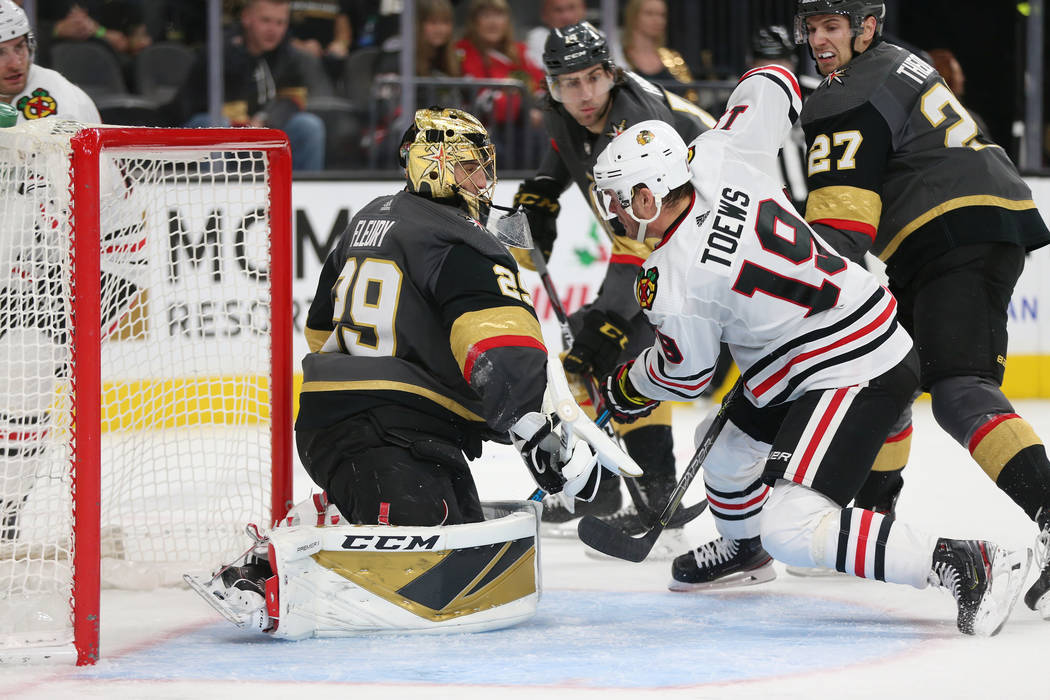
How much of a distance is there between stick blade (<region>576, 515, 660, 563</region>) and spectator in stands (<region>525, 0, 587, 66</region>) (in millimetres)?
3992

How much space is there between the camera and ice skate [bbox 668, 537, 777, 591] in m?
3.03

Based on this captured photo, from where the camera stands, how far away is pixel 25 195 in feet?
8.96

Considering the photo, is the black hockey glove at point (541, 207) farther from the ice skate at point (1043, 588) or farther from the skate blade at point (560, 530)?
the ice skate at point (1043, 588)

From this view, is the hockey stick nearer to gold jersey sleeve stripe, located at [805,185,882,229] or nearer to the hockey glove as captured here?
the hockey glove

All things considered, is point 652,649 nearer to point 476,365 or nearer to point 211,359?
point 476,365

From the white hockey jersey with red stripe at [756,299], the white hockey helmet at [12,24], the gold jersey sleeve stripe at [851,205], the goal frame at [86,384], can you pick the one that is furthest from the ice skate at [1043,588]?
the white hockey helmet at [12,24]

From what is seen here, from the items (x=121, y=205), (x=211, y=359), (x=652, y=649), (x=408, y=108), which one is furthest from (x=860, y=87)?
(x=408, y=108)

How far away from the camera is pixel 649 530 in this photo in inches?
114

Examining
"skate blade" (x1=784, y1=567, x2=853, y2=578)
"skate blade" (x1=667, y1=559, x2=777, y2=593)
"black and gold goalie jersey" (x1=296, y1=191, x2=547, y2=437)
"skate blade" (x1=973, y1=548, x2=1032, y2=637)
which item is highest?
"black and gold goalie jersey" (x1=296, y1=191, x2=547, y2=437)

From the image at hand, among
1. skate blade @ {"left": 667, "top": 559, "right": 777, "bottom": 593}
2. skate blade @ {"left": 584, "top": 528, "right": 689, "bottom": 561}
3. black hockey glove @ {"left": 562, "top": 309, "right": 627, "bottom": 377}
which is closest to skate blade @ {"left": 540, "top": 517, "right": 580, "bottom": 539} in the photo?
skate blade @ {"left": 584, "top": 528, "right": 689, "bottom": 561}

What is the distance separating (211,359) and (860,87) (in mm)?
2242

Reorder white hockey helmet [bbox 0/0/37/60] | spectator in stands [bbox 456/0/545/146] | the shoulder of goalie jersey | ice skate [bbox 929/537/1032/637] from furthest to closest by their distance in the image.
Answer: spectator in stands [bbox 456/0/545/146], white hockey helmet [bbox 0/0/37/60], the shoulder of goalie jersey, ice skate [bbox 929/537/1032/637]

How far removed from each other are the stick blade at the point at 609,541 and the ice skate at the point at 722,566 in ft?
0.75

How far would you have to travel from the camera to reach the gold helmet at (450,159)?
2.71 meters
